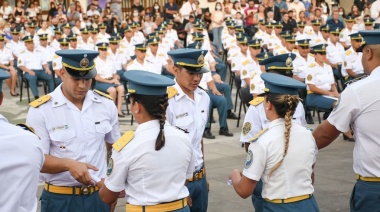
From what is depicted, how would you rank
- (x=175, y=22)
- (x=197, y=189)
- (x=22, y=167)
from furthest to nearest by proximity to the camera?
(x=175, y=22) → (x=197, y=189) → (x=22, y=167)

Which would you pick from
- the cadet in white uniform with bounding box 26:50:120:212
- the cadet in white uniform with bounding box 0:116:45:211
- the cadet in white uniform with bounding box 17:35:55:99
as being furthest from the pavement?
Result: the cadet in white uniform with bounding box 0:116:45:211

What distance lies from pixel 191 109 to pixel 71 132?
116 cm

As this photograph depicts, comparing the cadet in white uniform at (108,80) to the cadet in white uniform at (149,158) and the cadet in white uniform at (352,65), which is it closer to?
the cadet in white uniform at (352,65)

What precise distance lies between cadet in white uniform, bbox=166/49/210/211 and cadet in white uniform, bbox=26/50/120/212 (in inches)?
33.2

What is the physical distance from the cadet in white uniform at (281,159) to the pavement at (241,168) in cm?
331

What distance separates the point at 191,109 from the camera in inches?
218

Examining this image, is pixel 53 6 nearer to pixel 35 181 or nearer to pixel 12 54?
pixel 12 54

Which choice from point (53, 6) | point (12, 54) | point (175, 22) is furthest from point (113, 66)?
point (53, 6)

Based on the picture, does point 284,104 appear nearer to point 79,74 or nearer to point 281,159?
point 281,159

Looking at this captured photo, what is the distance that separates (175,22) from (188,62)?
17864 mm

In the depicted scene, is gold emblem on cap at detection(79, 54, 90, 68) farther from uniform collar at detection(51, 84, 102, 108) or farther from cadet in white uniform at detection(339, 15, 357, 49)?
cadet in white uniform at detection(339, 15, 357, 49)

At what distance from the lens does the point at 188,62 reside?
5516 mm

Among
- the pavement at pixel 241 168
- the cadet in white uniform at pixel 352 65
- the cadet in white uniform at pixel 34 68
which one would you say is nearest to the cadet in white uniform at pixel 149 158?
the pavement at pixel 241 168

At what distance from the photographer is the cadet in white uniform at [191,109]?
5.42 metres
